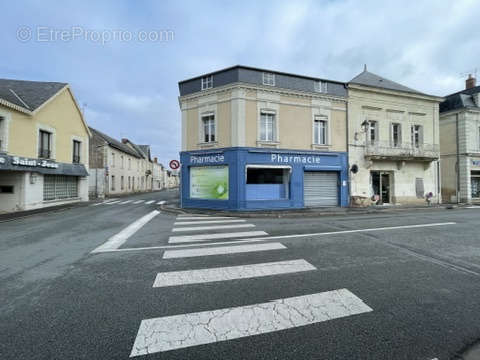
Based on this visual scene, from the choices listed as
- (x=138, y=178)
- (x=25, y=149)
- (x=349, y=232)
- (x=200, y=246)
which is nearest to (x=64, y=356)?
(x=200, y=246)

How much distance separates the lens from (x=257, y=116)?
12445 millimetres

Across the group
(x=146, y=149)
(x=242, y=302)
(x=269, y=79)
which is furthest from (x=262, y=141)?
(x=146, y=149)

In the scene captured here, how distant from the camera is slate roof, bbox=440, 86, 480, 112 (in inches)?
672

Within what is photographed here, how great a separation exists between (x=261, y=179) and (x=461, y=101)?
→ 1835 cm

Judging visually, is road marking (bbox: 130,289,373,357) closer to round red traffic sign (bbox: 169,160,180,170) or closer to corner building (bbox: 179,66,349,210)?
corner building (bbox: 179,66,349,210)

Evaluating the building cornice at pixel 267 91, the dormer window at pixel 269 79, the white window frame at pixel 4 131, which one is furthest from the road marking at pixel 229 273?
the white window frame at pixel 4 131

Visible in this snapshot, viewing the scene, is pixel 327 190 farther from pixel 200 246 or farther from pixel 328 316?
pixel 328 316

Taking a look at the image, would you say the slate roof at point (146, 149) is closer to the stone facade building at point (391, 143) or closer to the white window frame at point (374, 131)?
the stone facade building at point (391, 143)

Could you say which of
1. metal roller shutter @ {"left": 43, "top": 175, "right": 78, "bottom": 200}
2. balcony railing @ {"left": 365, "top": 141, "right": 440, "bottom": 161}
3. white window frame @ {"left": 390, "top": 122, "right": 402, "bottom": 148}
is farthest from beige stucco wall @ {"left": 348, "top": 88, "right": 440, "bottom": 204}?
metal roller shutter @ {"left": 43, "top": 175, "right": 78, "bottom": 200}

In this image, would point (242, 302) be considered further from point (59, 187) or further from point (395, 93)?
point (59, 187)

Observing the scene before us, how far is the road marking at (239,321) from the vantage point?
2129 mm

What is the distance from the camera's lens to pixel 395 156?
1447cm

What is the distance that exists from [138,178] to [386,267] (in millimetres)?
35707

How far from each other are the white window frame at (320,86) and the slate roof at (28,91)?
17955 millimetres
